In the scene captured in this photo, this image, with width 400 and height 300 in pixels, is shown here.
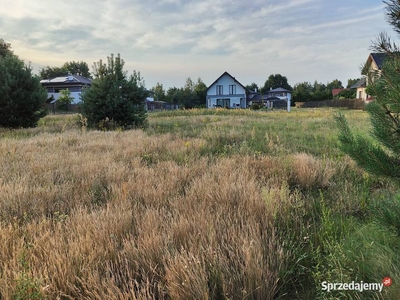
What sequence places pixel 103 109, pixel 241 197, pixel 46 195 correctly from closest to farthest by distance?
pixel 241 197
pixel 46 195
pixel 103 109

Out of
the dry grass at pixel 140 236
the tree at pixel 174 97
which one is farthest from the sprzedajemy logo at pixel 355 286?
the tree at pixel 174 97

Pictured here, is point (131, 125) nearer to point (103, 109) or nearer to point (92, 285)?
point (103, 109)

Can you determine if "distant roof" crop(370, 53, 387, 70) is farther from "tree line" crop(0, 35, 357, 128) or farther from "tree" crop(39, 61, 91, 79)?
"tree" crop(39, 61, 91, 79)

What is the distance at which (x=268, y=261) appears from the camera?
1818mm

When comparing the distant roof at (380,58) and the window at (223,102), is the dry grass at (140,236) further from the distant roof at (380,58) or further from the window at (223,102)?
the window at (223,102)

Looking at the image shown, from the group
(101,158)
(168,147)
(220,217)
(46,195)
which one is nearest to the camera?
(220,217)

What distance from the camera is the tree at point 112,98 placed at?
10992 millimetres

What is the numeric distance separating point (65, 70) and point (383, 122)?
87772 millimetres

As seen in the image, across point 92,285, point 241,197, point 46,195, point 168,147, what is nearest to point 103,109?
point 168,147

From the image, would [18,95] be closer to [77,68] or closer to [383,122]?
[383,122]

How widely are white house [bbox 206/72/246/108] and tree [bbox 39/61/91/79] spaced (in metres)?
45.8

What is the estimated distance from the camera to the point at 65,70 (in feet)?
250

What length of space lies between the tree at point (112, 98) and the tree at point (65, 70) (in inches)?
2620

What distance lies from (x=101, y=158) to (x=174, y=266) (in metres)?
3.78
